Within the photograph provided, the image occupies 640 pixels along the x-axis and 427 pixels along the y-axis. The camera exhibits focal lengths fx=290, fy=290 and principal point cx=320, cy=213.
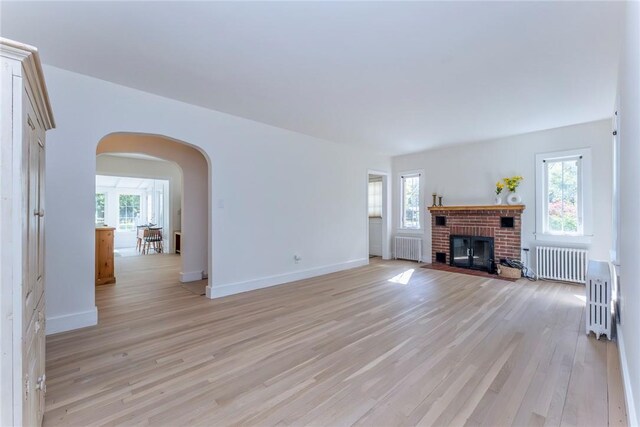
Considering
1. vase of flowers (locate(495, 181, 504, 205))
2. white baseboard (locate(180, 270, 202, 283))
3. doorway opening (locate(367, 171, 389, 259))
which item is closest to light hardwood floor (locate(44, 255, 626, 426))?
white baseboard (locate(180, 270, 202, 283))

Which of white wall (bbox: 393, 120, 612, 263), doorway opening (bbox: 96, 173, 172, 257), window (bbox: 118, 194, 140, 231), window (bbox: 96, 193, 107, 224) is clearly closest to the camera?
white wall (bbox: 393, 120, 612, 263)

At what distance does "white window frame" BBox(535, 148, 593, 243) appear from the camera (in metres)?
4.62

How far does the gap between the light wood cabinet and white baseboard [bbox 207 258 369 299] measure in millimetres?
2178

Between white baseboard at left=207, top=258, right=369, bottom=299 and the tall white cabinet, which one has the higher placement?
the tall white cabinet

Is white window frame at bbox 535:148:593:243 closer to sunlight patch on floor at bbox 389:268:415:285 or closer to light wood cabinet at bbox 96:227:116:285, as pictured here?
sunlight patch on floor at bbox 389:268:415:285

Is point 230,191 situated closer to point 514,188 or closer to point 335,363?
point 335,363

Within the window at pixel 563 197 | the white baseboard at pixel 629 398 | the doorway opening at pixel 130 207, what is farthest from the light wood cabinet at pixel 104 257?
the window at pixel 563 197

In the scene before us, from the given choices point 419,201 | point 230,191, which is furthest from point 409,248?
point 230,191

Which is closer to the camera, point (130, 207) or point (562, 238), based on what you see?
point (562, 238)

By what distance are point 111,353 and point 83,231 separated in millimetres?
1352

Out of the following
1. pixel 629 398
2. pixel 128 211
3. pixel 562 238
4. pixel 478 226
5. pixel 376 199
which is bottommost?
pixel 629 398

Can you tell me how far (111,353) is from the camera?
8.00 ft

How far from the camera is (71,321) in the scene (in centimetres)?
292

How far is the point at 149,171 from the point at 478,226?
8.39 metres
